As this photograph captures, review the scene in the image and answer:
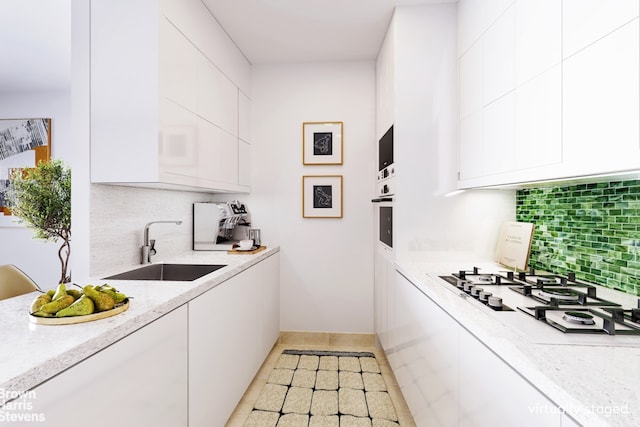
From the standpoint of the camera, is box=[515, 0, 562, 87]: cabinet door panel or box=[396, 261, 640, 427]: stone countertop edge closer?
box=[396, 261, 640, 427]: stone countertop edge

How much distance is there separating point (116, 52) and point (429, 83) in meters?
1.84

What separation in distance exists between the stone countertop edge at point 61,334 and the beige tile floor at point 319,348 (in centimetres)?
106

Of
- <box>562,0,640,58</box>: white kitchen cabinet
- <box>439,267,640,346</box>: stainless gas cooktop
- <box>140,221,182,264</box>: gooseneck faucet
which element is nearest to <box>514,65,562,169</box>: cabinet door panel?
<box>562,0,640,58</box>: white kitchen cabinet

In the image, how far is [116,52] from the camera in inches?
67.8

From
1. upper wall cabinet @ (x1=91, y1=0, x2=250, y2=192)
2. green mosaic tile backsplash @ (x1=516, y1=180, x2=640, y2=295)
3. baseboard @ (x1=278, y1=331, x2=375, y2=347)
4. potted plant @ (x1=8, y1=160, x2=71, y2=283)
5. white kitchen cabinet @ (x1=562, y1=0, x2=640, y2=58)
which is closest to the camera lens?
white kitchen cabinet @ (x1=562, y1=0, x2=640, y2=58)

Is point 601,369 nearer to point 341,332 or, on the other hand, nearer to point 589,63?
point 589,63

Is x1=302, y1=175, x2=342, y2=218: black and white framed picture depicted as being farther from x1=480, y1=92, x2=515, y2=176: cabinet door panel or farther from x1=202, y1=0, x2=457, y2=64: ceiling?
x1=480, y1=92, x2=515, y2=176: cabinet door panel

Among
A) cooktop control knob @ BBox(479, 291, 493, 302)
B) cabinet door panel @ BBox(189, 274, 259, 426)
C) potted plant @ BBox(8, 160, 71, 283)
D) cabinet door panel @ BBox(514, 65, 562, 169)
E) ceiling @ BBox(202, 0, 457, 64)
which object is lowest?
cabinet door panel @ BBox(189, 274, 259, 426)

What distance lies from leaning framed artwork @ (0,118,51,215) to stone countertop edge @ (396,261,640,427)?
5.14 meters

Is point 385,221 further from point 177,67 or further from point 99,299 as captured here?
point 99,299

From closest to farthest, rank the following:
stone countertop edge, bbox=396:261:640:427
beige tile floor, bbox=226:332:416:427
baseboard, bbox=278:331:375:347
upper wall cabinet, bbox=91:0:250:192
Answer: stone countertop edge, bbox=396:261:640:427
upper wall cabinet, bbox=91:0:250:192
beige tile floor, bbox=226:332:416:427
baseboard, bbox=278:331:375:347

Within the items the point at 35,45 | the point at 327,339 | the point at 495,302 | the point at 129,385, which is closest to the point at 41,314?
the point at 129,385

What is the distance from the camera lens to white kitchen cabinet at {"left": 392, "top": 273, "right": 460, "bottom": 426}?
131cm

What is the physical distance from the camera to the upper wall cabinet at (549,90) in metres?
1.02
